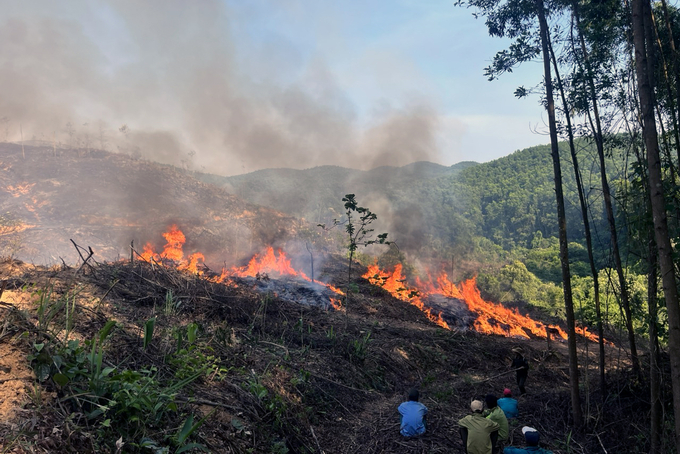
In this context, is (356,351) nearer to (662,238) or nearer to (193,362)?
(193,362)

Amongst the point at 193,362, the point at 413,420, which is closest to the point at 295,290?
the point at 193,362

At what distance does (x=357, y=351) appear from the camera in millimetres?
10547

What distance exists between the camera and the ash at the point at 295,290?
17.8 m

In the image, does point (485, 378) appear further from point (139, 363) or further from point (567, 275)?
point (139, 363)

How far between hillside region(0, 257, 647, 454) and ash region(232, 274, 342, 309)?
3543 millimetres

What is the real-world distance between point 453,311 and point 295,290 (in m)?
9.89

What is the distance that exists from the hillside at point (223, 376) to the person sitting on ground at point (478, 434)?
0.70 meters

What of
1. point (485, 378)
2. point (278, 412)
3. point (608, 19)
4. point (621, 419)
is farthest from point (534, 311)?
point (278, 412)

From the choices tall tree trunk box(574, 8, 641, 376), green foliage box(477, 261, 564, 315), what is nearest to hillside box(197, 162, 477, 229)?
green foliage box(477, 261, 564, 315)

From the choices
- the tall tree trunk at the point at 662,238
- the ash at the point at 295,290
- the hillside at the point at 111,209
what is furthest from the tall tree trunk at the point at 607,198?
the hillside at the point at 111,209

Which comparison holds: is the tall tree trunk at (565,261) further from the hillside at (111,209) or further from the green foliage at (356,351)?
the hillside at (111,209)

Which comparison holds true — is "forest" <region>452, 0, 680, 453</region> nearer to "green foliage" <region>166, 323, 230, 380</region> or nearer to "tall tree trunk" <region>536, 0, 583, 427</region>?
"tall tree trunk" <region>536, 0, 583, 427</region>

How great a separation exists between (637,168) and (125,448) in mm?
7773

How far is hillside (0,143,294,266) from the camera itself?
90.6 feet
